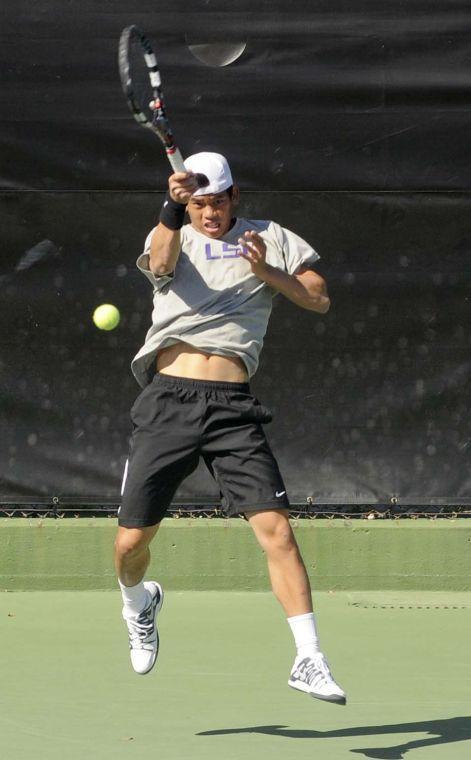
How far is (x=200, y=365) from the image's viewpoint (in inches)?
163

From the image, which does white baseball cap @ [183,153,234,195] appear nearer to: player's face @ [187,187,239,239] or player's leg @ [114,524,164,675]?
player's face @ [187,187,239,239]

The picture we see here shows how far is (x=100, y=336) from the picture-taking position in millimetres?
6016

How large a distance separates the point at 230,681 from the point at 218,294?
125 centimetres

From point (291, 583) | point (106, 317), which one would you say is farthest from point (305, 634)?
point (106, 317)

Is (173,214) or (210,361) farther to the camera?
(210,361)

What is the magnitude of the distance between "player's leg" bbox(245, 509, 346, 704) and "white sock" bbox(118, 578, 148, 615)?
1.58 ft

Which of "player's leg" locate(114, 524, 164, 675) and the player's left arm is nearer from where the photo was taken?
the player's left arm

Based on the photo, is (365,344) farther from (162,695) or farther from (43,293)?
(162,695)

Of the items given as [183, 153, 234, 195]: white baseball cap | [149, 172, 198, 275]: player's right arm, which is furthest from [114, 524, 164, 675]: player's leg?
[183, 153, 234, 195]: white baseball cap

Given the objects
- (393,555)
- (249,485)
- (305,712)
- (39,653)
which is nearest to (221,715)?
(305,712)

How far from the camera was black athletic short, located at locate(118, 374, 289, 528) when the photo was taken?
4082 millimetres

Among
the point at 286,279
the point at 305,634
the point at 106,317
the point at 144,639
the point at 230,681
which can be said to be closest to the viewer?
the point at 305,634

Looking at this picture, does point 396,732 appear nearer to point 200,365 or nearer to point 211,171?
point 200,365

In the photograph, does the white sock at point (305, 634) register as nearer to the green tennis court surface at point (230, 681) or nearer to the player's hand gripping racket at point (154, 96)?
the green tennis court surface at point (230, 681)
